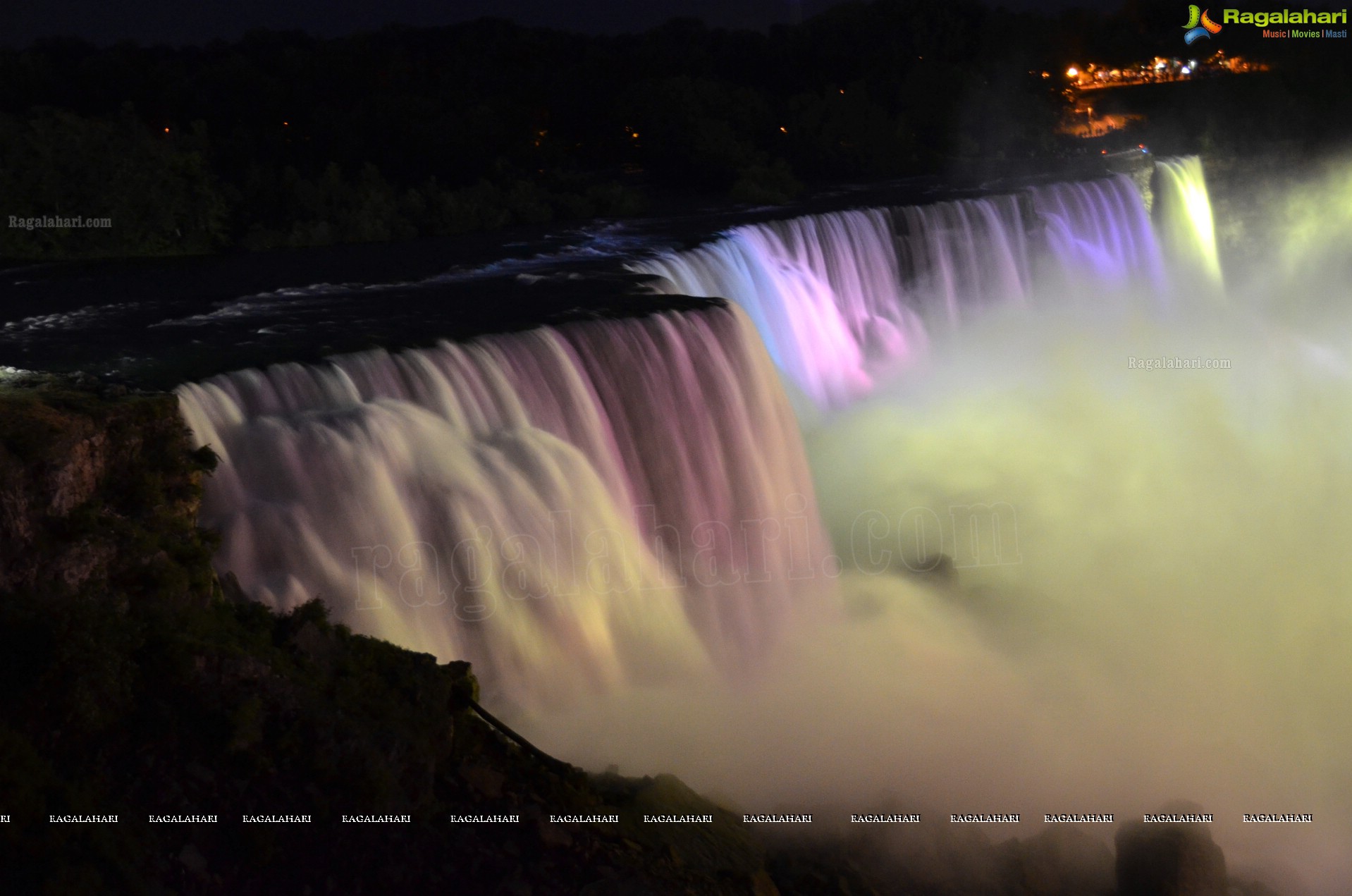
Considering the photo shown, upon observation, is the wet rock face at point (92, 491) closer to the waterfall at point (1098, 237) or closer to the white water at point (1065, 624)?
the white water at point (1065, 624)

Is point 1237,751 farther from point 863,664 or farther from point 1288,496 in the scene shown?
point 1288,496

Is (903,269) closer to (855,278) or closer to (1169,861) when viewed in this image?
(855,278)

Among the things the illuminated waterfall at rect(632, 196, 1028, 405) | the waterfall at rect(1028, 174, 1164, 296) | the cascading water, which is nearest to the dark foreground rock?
the cascading water

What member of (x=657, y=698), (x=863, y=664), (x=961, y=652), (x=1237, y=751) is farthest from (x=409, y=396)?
(x=1237, y=751)

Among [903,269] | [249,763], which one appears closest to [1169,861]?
[249,763]

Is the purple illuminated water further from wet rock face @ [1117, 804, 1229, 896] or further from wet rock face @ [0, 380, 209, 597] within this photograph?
wet rock face @ [1117, 804, 1229, 896]

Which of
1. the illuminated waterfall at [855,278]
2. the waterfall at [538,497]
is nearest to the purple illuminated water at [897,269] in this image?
the illuminated waterfall at [855,278]
